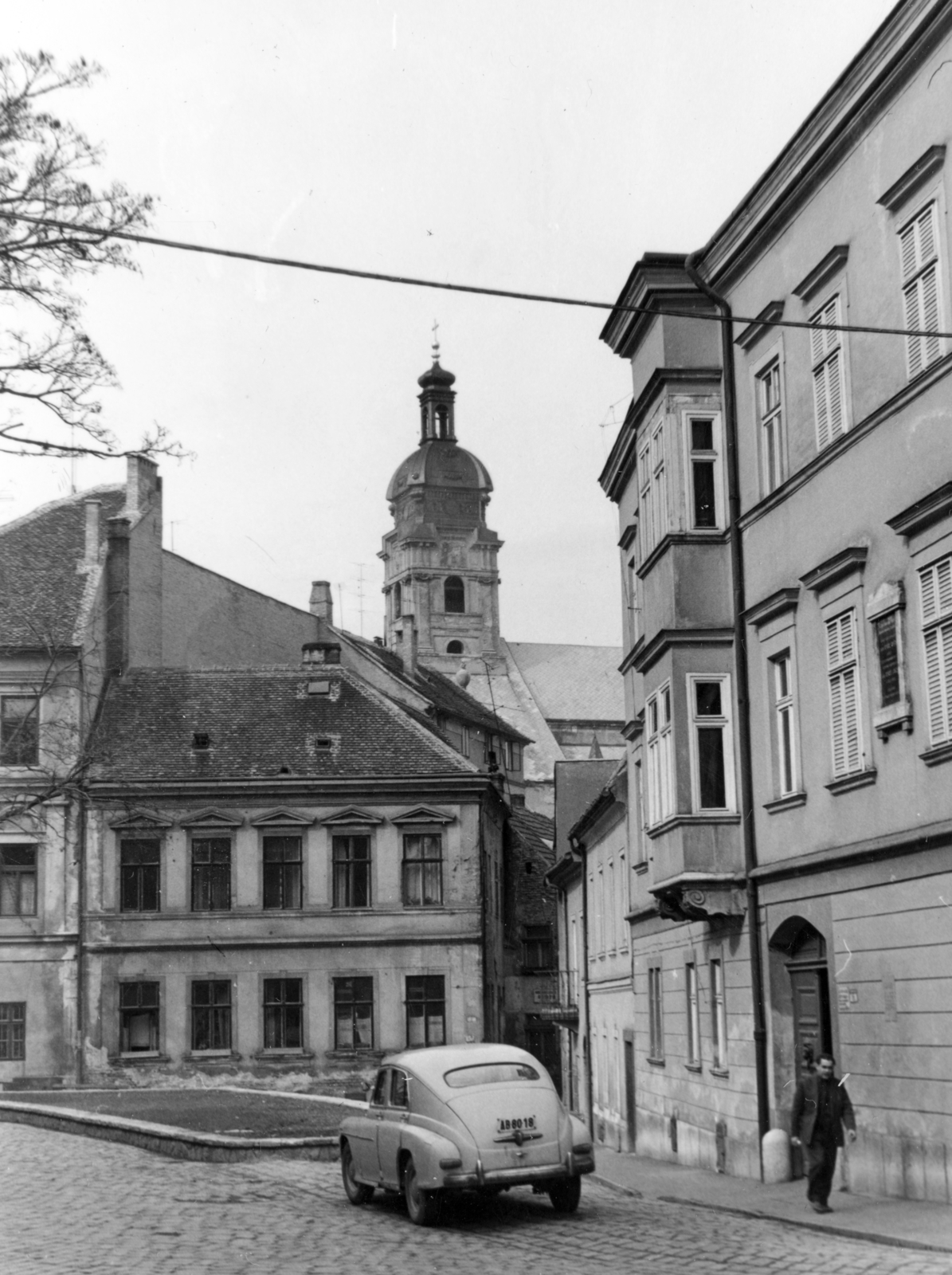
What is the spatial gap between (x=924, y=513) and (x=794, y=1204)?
6848 millimetres

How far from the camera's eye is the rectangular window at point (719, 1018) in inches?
890

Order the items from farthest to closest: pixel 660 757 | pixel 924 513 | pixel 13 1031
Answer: pixel 13 1031 → pixel 660 757 → pixel 924 513

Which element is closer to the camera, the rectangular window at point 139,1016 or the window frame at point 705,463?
the window frame at point 705,463

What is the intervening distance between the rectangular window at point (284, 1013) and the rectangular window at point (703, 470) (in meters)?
25.8

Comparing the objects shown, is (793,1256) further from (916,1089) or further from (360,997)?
(360,997)

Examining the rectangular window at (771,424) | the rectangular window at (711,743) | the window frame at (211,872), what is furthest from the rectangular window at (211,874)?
the rectangular window at (771,424)

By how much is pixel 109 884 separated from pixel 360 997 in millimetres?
7021

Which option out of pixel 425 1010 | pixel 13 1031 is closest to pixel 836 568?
pixel 425 1010

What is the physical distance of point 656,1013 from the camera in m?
27.6

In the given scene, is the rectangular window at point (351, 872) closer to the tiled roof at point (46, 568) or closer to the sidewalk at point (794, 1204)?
the tiled roof at point (46, 568)

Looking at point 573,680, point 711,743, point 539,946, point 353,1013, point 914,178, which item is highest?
point 573,680

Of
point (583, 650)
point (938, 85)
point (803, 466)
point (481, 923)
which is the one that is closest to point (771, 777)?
point (803, 466)

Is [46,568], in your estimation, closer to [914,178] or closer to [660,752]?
[660,752]

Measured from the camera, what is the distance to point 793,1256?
44.0ft
